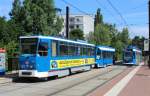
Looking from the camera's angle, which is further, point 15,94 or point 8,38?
point 8,38

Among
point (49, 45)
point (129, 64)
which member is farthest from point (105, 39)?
point (49, 45)

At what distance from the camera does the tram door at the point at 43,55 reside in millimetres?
28328

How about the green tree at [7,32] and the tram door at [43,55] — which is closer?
the tram door at [43,55]

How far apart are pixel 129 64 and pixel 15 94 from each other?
53244 mm

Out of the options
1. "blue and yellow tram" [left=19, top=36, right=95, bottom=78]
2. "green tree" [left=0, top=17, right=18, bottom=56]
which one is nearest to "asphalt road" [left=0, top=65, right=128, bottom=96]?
"blue and yellow tram" [left=19, top=36, right=95, bottom=78]

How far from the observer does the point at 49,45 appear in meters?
29.0

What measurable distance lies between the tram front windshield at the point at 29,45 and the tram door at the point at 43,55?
32cm

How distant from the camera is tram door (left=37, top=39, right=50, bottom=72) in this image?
28.3 meters

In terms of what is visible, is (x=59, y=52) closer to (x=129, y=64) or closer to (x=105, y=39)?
(x=129, y=64)

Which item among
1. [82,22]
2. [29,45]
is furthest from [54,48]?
[82,22]

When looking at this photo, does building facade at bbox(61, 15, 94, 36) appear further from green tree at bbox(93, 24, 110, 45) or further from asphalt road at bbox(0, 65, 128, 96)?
asphalt road at bbox(0, 65, 128, 96)

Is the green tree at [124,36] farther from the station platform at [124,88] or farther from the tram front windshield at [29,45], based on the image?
the tram front windshield at [29,45]

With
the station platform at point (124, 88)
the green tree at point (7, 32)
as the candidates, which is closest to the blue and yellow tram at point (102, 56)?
the green tree at point (7, 32)

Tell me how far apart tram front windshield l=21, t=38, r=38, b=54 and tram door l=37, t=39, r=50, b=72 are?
322mm
